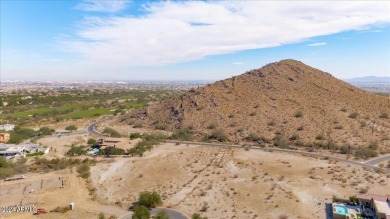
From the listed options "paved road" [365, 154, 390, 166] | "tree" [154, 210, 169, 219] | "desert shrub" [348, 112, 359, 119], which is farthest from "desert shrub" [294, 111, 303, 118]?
"tree" [154, 210, 169, 219]

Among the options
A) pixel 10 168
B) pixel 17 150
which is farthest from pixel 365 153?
pixel 17 150

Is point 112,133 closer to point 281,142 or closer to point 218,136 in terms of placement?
point 218,136

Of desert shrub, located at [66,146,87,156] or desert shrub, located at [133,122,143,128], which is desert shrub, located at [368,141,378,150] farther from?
desert shrub, located at [133,122,143,128]

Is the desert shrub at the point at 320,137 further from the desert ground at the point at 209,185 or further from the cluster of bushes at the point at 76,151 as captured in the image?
the cluster of bushes at the point at 76,151

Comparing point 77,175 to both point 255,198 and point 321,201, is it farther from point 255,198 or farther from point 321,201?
point 321,201

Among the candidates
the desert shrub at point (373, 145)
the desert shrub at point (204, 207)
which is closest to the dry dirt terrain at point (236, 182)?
the desert shrub at point (204, 207)

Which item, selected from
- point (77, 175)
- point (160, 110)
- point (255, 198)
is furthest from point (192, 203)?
point (160, 110)
